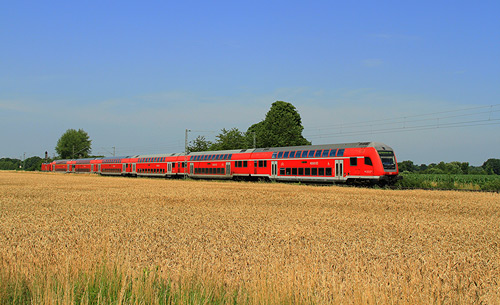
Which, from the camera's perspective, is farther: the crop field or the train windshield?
the train windshield

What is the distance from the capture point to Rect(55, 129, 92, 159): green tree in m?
185

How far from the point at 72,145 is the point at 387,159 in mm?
170974

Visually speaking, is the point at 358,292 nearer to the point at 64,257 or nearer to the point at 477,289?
the point at 477,289

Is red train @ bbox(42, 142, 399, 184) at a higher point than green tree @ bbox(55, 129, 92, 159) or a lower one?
lower

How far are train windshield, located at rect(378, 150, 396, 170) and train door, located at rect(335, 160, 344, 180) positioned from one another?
4.01 meters

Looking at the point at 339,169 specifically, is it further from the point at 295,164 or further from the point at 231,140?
the point at 231,140

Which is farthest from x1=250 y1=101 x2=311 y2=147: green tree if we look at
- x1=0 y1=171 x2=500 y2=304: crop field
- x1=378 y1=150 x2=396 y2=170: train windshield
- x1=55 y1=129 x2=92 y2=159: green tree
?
x1=55 y1=129 x2=92 y2=159: green tree

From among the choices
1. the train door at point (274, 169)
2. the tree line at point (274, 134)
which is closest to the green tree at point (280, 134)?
the tree line at point (274, 134)

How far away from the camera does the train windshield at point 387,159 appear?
128 ft

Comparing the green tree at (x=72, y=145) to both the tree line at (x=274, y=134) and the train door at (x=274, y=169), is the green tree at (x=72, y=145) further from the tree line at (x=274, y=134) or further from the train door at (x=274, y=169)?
the train door at (x=274, y=169)

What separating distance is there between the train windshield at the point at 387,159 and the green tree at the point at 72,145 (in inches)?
6573

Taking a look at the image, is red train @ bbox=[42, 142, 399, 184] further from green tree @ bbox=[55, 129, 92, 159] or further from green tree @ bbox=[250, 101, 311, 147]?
green tree @ bbox=[55, 129, 92, 159]

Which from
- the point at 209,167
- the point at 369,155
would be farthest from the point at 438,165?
the point at 369,155

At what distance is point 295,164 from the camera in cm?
4684
